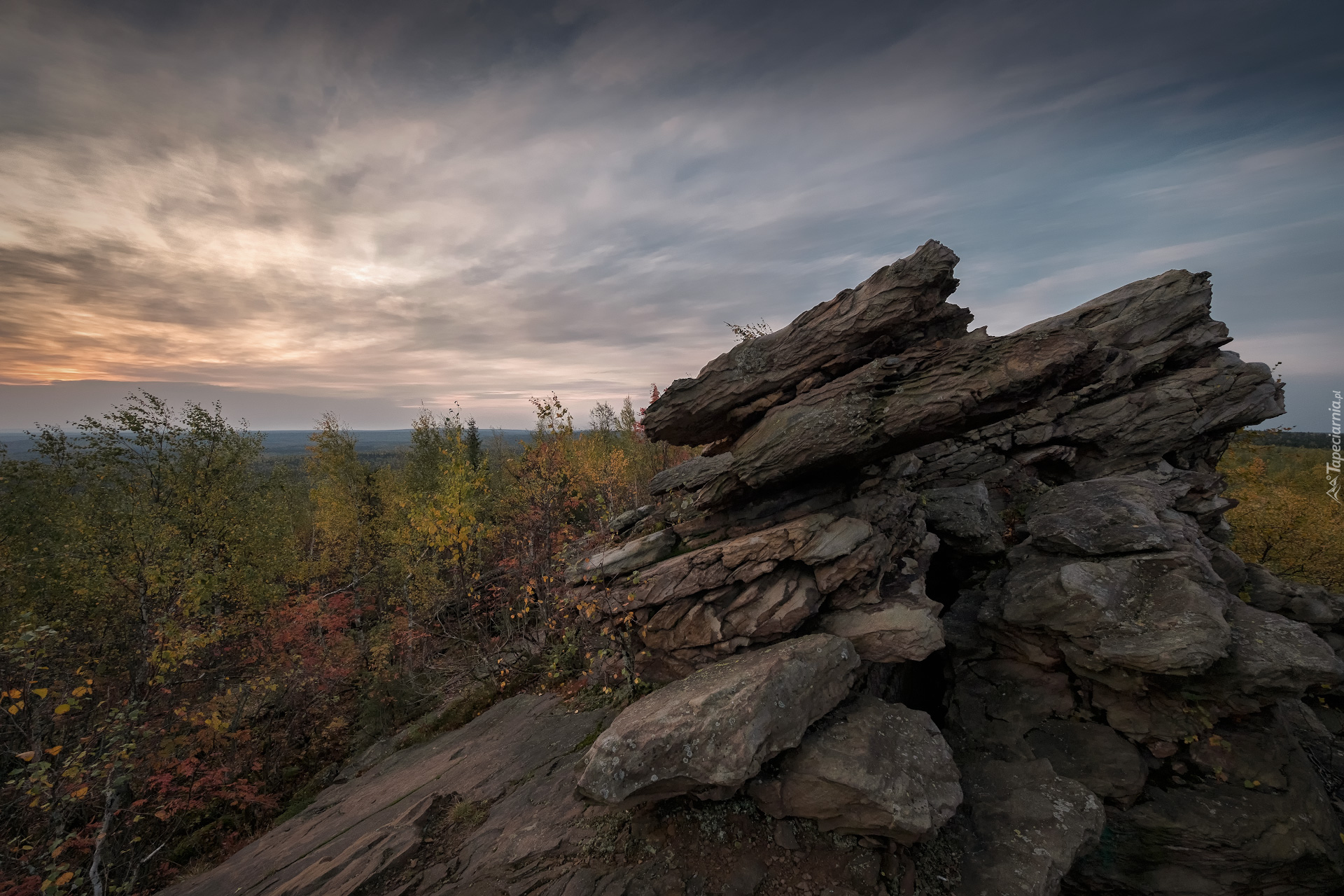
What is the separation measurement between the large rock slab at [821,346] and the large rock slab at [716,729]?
22.8 feet

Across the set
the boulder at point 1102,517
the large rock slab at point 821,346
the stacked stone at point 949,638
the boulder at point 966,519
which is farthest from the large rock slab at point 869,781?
the large rock slab at point 821,346

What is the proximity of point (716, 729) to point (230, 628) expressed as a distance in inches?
1191

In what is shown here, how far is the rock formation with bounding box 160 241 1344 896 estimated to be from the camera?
8852mm

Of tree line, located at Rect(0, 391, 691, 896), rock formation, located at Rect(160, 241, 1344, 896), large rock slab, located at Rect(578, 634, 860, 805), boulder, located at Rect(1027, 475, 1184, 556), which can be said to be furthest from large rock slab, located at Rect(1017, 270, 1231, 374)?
tree line, located at Rect(0, 391, 691, 896)

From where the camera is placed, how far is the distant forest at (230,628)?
52.5ft

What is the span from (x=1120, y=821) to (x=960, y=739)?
3.45m

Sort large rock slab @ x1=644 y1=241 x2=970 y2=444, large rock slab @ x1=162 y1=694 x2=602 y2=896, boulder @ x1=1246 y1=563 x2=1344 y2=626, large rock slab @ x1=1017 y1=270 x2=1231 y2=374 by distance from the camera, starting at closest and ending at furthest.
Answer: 1. large rock slab @ x1=162 y1=694 x2=602 y2=896
2. large rock slab @ x1=644 y1=241 x2=970 y2=444
3. boulder @ x1=1246 y1=563 x2=1344 y2=626
4. large rock slab @ x1=1017 y1=270 x2=1231 y2=374

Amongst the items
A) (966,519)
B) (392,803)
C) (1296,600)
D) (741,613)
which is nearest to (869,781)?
(741,613)

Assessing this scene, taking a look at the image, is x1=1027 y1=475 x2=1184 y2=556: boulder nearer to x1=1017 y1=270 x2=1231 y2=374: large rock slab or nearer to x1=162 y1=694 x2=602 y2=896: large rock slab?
x1=1017 y1=270 x2=1231 y2=374: large rock slab

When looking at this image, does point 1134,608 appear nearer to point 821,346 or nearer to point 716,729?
point 821,346

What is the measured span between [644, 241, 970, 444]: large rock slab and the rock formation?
7cm

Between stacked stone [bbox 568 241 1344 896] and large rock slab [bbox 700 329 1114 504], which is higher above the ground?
large rock slab [bbox 700 329 1114 504]

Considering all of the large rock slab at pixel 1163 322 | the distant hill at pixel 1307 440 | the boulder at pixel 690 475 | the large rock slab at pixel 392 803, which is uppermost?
the large rock slab at pixel 1163 322

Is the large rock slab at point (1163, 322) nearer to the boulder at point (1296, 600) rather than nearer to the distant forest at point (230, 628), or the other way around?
the boulder at point (1296, 600)
